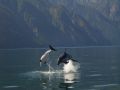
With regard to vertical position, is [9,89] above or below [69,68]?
below

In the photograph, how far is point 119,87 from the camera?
4806 centimetres

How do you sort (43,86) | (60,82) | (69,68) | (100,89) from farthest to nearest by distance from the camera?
(69,68), (60,82), (43,86), (100,89)

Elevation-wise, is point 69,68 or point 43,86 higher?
point 69,68

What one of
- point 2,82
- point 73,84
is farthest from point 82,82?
point 2,82

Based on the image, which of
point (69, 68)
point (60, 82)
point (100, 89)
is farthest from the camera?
point (69, 68)

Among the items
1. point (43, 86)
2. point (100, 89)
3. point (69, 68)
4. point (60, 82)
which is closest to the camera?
point (100, 89)

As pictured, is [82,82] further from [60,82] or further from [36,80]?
[36,80]

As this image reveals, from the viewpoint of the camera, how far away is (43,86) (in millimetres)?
49500

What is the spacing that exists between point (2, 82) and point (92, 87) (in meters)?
13.7

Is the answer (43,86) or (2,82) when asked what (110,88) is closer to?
(43,86)

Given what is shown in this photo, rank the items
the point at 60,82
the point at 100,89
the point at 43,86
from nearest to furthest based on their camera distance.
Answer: the point at 100,89, the point at 43,86, the point at 60,82

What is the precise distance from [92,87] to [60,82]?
6.44 metres

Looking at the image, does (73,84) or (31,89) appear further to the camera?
(73,84)

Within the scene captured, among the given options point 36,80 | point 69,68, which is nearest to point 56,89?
point 36,80
